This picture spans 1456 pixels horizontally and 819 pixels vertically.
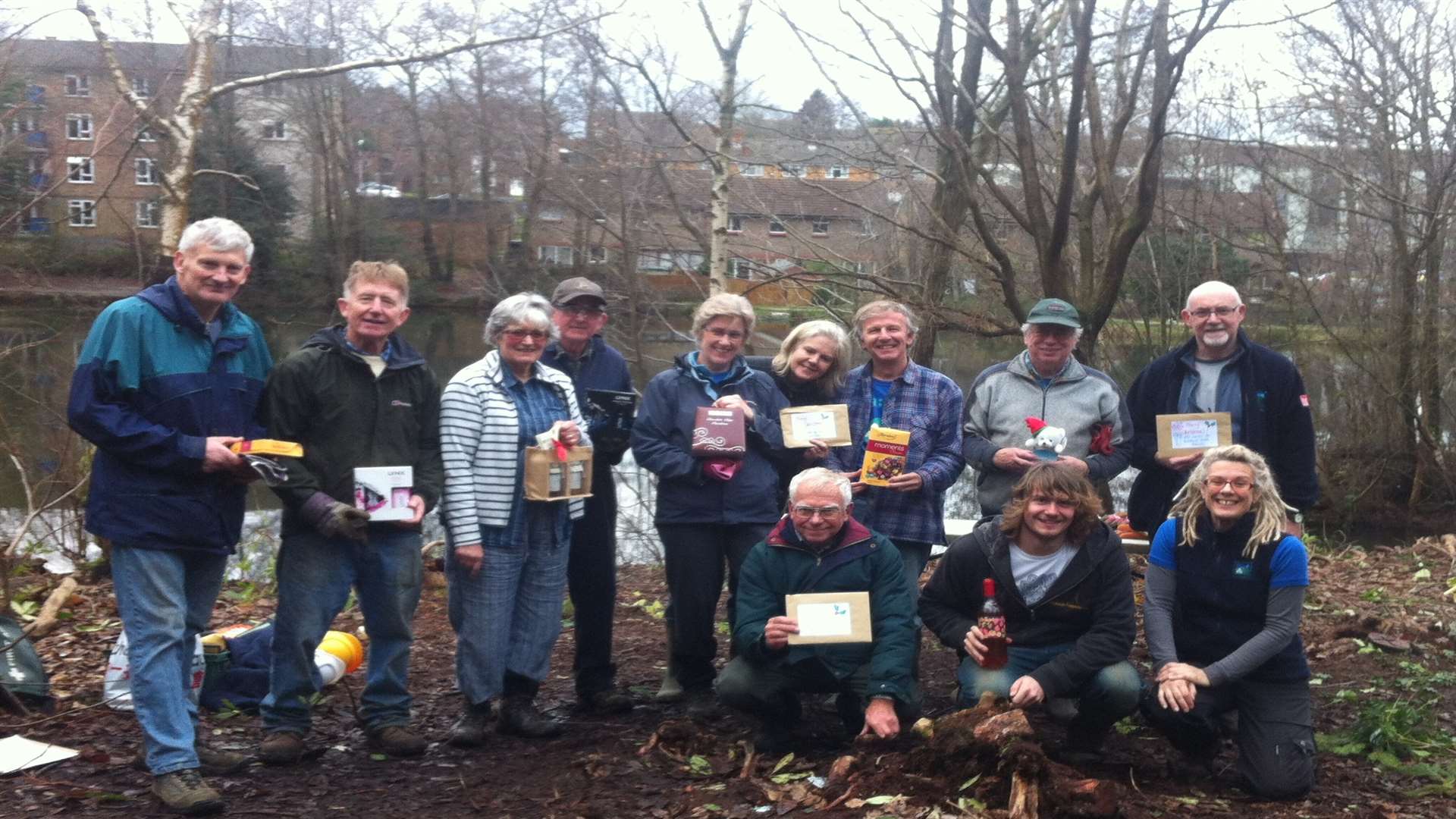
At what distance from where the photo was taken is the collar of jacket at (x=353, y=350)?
4.71m

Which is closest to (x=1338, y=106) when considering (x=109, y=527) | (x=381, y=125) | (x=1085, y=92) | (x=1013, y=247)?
(x=1013, y=247)

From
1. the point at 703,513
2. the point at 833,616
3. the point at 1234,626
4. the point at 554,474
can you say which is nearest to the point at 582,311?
the point at 554,474

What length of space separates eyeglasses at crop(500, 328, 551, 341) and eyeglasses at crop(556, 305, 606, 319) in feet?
1.46

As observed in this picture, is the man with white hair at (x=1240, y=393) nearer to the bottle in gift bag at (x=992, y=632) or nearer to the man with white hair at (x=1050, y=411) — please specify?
the man with white hair at (x=1050, y=411)

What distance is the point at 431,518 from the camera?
13195mm

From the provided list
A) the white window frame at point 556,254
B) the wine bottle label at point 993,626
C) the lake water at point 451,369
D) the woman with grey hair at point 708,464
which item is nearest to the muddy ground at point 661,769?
the wine bottle label at point 993,626

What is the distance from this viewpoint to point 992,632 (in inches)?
192

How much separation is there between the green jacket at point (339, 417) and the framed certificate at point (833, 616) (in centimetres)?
150

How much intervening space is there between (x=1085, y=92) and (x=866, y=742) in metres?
5.56

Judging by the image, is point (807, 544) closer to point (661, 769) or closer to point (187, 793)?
point (661, 769)

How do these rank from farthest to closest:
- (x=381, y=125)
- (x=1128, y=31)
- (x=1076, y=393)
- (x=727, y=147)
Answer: (x=381, y=125), (x=727, y=147), (x=1128, y=31), (x=1076, y=393)

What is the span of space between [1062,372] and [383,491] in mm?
2940

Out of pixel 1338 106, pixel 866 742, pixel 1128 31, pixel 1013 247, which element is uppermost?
pixel 1338 106

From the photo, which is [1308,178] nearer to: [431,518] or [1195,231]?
[1195,231]
